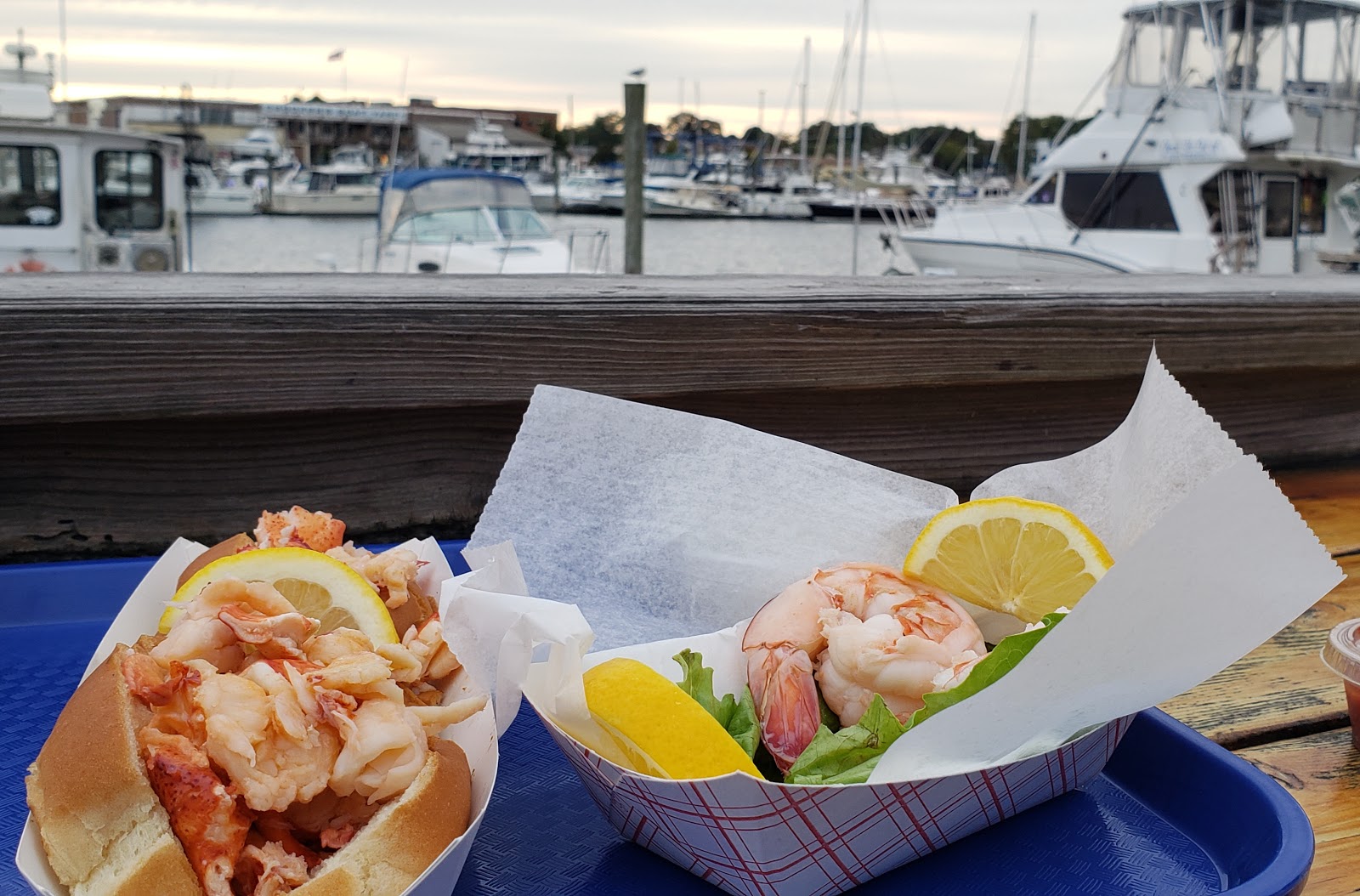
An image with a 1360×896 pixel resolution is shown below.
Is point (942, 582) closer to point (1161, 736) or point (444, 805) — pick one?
point (1161, 736)

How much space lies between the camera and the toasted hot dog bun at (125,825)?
0.57 metres

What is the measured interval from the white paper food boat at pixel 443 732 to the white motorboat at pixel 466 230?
9516 millimetres

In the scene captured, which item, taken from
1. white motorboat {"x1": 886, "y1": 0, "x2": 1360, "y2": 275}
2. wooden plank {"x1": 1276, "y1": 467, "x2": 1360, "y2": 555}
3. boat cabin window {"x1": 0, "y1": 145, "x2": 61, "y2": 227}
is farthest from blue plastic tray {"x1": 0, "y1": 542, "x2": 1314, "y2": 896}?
white motorboat {"x1": 886, "y1": 0, "x2": 1360, "y2": 275}

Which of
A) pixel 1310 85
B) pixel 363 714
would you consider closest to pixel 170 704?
pixel 363 714

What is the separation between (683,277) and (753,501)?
0.79 metres

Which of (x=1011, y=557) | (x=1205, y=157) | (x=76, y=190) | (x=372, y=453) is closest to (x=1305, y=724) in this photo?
(x=1011, y=557)

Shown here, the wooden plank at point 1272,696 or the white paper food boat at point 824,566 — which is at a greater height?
the white paper food boat at point 824,566

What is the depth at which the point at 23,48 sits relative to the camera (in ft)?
33.4

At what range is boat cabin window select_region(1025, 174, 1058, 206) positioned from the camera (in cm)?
1505

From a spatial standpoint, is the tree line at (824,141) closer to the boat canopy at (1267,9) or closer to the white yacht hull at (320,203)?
the white yacht hull at (320,203)

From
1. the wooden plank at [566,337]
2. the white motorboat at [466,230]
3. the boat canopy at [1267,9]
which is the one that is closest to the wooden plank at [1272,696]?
the wooden plank at [566,337]

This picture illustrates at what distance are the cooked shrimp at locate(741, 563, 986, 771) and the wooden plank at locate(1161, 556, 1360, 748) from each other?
1.32 feet

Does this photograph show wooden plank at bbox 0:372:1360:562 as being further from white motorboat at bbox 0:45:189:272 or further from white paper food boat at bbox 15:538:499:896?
white motorboat at bbox 0:45:189:272

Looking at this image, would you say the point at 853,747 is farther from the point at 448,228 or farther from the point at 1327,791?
the point at 448,228
